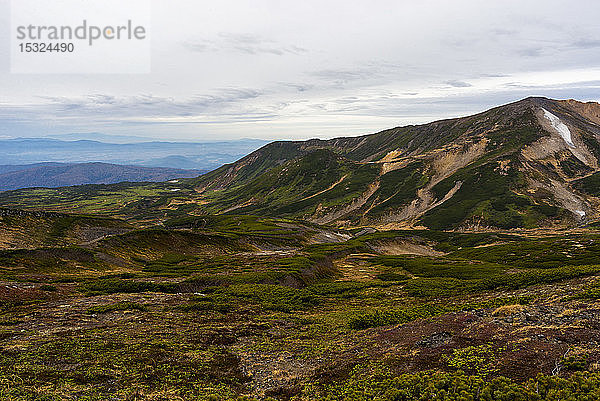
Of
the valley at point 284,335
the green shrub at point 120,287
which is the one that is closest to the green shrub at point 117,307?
the valley at point 284,335

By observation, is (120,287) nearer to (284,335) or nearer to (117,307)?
(117,307)

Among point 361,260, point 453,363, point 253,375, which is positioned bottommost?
point 361,260

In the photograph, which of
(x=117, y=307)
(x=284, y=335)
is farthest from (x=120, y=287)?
(x=284, y=335)

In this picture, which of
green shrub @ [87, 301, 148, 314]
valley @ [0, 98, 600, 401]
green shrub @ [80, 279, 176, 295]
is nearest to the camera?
valley @ [0, 98, 600, 401]

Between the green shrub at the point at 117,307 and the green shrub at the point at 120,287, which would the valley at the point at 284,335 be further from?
the green shrub at the point at 120,287

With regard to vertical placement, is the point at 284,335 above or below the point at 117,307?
below

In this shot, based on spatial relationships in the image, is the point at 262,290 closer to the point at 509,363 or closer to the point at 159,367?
the point at 159,367

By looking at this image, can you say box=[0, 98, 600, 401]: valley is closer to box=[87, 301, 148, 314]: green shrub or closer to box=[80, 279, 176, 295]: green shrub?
box=[87, 301, 148, 314]: green shrub

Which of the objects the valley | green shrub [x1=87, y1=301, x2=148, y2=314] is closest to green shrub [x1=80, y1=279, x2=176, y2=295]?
the valley

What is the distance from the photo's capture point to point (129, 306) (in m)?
41.7

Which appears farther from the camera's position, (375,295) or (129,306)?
(375,295)

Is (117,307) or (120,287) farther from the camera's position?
(120,287)

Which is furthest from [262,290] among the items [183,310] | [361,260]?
[361,260]

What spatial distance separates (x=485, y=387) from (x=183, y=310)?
36685 mm
